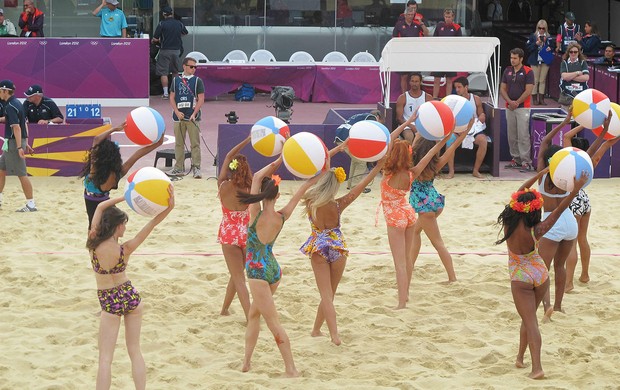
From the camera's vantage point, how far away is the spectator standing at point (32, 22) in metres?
19.9

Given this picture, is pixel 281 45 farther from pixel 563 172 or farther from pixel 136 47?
pixel 563 172

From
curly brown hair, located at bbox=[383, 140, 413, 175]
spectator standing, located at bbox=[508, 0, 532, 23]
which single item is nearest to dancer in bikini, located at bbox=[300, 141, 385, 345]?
curly brown hair, located at bbox=[383, 140, 413, 175]

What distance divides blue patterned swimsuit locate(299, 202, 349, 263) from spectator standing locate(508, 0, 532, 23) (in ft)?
65.9

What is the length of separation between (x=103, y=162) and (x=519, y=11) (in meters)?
20.4

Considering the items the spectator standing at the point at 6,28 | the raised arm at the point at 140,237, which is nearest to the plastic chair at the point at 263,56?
the spectator standing at the point at 6,28

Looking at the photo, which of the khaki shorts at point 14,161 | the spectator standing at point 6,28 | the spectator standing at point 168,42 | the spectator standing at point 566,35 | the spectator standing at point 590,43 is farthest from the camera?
the spectator standing at point 566,35

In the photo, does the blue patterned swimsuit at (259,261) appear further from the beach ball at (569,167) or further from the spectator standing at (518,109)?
the spectator standing at (518,109)

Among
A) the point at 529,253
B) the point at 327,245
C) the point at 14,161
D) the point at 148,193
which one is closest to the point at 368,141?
the point at 327,245

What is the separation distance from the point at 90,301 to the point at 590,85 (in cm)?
1273

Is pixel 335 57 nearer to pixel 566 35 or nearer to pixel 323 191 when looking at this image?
pixel 566 35

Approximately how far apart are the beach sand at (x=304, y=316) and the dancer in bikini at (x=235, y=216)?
1.64 ft

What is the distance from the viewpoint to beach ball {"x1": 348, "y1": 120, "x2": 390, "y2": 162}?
7.46 meters

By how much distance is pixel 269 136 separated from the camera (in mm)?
7355

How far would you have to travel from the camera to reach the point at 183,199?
13.0 metres
